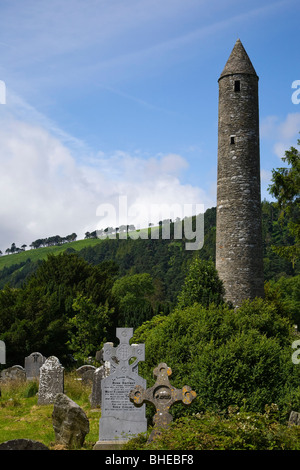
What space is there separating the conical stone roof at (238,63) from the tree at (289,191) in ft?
14.9

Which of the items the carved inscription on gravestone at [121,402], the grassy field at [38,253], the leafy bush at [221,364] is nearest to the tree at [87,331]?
the leafy bush at [221,364]

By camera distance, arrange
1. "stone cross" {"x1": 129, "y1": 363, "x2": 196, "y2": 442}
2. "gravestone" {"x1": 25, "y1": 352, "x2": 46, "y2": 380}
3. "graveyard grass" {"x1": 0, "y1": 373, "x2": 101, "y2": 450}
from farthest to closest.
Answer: "gravestone" {"x1": 25, "y1": 352, "x2": 46, "y2": 380} < "graveyard grass" {"x1": 0, "y1": 373, "x2": 101, "y2": 450} < "stone cross" {"x1": 129, "y1": 363, "x2": 196, "y2": 442}

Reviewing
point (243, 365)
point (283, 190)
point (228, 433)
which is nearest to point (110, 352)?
point (243, 365)

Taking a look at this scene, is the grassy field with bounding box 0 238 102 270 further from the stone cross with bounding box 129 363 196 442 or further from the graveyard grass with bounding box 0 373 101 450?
the stone cross with bounding box 129 363 196 442

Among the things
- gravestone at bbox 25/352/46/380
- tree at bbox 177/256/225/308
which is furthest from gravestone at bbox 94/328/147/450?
tree at bbox 177/256/225/308

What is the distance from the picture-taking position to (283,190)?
79.2 feet

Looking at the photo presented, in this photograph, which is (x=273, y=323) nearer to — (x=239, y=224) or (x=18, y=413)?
(x=239, y=224)

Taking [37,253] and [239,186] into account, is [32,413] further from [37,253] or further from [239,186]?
[37,253]

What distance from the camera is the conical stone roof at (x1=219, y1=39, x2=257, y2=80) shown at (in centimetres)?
2433

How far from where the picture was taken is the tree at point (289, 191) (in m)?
23.7

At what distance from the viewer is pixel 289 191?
23.9 metres

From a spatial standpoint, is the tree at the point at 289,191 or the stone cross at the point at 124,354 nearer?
the stone cross at the point at 124,354

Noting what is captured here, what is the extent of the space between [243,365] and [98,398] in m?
4.93

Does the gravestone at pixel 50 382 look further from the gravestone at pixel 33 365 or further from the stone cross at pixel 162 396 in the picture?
the stone cross at pixel 162 396
